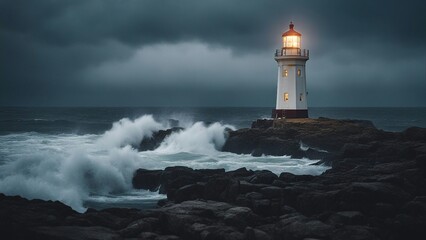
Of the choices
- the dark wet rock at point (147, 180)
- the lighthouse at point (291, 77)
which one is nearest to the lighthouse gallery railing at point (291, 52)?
the lighthouse at point (291, 77)

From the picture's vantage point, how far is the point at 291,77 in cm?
2792

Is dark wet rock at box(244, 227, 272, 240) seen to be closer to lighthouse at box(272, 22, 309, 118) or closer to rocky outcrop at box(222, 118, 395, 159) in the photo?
rocky outcrop at box(222, 118, 395, 159)

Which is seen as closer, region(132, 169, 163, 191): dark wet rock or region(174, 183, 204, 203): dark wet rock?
region(174, 183, 204, 203): dark wet rock

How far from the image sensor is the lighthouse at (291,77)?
91.4 feet

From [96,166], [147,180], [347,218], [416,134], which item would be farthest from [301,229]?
[416,134]

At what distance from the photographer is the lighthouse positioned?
27844 mm

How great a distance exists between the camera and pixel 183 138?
88.6ft

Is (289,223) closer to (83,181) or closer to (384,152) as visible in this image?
(384,152)

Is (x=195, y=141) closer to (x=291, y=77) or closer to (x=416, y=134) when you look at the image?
(x=291, y=77)

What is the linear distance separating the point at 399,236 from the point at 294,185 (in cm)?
305

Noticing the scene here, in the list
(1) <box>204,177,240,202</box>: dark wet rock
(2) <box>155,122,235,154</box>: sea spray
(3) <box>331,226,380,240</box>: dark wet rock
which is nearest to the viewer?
(3) <box>331,226,380,240</box>: dark wet rock

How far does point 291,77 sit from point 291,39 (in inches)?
77.6

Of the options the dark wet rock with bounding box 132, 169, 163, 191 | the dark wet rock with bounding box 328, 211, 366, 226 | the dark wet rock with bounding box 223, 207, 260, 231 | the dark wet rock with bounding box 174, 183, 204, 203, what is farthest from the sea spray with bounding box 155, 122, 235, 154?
the dark wet rock with bounding box 328, 211, 366, 226

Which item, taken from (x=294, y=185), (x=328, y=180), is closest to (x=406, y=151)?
(x=328, y=180)
